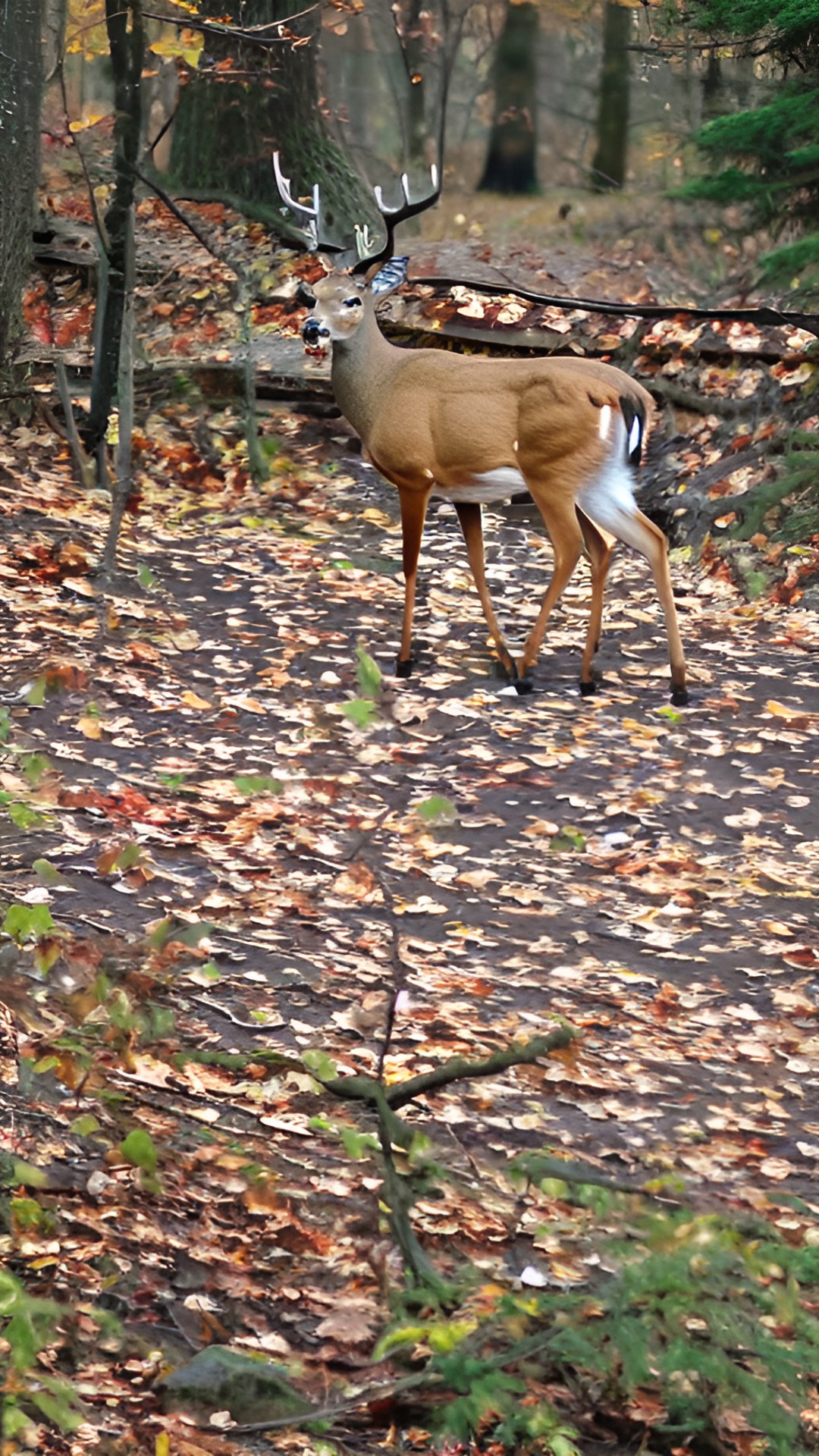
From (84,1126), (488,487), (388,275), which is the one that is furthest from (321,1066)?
(388,275)

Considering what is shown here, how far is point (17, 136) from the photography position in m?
10.8

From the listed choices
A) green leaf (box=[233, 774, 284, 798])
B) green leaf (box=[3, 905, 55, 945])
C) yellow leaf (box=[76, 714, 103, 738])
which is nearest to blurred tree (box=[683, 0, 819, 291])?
green leaf (box=[233, 774, 284, 798])

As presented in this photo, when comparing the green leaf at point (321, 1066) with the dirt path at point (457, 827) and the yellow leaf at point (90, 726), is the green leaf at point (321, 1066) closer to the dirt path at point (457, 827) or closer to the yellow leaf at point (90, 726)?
the dirt path at point (457, 827)

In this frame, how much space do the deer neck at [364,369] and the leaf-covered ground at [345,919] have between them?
1.37m

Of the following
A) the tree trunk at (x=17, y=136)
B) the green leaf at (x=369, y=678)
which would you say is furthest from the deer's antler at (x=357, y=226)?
the tree trunk at (x=17, y=136)

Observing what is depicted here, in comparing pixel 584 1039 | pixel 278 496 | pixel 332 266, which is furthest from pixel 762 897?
pixel 278 496

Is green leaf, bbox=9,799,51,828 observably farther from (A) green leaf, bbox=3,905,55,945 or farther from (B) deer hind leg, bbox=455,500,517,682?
(B) deer hind leg, bbox=455,500,517,682

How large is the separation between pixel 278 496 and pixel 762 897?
6.34 meters

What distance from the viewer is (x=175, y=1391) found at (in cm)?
352

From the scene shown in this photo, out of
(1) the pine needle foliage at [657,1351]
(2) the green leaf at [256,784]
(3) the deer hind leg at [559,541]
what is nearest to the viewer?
(1) the pine needle foliage at [657,1351]

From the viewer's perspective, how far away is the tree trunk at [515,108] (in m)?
19.2

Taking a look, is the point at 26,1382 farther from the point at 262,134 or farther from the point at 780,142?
the point at 262,134

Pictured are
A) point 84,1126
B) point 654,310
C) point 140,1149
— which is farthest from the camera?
point 654,310

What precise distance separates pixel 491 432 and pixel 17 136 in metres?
4.70
